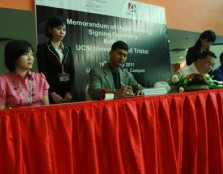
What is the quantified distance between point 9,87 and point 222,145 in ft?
3.97

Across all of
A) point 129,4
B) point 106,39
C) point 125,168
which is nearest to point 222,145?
point 125,168

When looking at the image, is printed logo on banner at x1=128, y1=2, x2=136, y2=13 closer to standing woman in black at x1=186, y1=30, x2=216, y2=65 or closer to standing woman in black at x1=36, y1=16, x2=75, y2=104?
standing woman in black at x1=186, y1=30, x2=216, y2=65

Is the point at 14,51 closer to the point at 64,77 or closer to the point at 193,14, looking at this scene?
the point at 64,77

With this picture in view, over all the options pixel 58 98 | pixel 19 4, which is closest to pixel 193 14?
pixel 19 4

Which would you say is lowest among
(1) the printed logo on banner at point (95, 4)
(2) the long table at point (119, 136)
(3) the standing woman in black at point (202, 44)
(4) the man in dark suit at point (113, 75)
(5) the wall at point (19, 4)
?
(2) the long table at point (119, 136)

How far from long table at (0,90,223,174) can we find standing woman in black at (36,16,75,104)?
0.94 m

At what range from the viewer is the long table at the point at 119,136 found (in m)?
1.06

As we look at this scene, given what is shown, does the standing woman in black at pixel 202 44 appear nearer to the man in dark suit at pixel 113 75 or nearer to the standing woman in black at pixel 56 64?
the man in dark suit at pixel 113 75

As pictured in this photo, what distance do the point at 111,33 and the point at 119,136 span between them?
6.77 ft

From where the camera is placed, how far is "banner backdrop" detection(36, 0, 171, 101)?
279cm

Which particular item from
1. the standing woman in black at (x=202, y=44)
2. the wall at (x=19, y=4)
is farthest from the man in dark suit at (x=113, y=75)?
the wall at (x=19, y=4)

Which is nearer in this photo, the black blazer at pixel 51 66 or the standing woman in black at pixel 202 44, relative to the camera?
the black blazer at pixel 51 66

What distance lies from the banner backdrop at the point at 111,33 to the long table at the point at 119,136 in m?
1.44

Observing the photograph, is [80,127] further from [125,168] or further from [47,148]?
[125,168]
